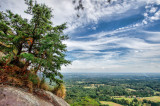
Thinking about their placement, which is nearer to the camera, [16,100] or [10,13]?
[16,100]

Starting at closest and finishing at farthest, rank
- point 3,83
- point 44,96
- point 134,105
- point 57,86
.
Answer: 1. point 3,83
2. point 44,96
3. point 57,86
4. point 134,105

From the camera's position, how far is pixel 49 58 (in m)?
6.24

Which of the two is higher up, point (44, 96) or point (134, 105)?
point (44, 96)

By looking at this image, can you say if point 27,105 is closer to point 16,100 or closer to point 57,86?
point 16,100

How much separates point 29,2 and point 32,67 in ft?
15.1

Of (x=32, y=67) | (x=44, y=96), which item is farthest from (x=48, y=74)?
(x=44, y=96)

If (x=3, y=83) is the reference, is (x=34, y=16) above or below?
above

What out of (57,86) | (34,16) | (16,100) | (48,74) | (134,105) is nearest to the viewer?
(16,100)

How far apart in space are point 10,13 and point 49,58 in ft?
14.4

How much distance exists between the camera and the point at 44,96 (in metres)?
5.50

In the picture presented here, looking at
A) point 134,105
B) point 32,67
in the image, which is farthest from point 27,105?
point 134,105

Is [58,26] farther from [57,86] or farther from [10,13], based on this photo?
[57,86]

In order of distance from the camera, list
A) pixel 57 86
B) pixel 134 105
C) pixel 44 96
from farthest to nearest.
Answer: pixel 134 105, pixel 57 86, pixel 44 96

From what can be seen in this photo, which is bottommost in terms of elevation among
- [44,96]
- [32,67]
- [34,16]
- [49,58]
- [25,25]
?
[44,96]
